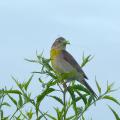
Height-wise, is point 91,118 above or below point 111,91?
below

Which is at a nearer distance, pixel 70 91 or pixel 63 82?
pixel 70 91

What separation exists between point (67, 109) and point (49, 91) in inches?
8.0

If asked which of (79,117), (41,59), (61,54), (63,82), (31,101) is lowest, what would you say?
(79,117)

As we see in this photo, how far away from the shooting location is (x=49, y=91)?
3.04 metres

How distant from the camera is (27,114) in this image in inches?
129

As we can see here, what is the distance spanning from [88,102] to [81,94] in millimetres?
90

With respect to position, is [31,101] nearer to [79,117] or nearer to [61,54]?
[79,117]

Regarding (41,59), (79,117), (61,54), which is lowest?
(79,117)


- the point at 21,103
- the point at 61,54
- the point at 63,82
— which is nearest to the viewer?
the point at 21,103

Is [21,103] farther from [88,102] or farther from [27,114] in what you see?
[88,102]

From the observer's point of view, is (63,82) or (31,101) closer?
(31,101)

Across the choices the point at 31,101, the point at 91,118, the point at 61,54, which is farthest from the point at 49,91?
the point at 61,54

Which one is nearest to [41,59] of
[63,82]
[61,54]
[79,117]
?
[63,82]

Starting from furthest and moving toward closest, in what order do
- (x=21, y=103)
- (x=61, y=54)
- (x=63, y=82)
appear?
1. (x=61, y=54)
2. (x=63, y=82)
3. (x=21, y=103)
